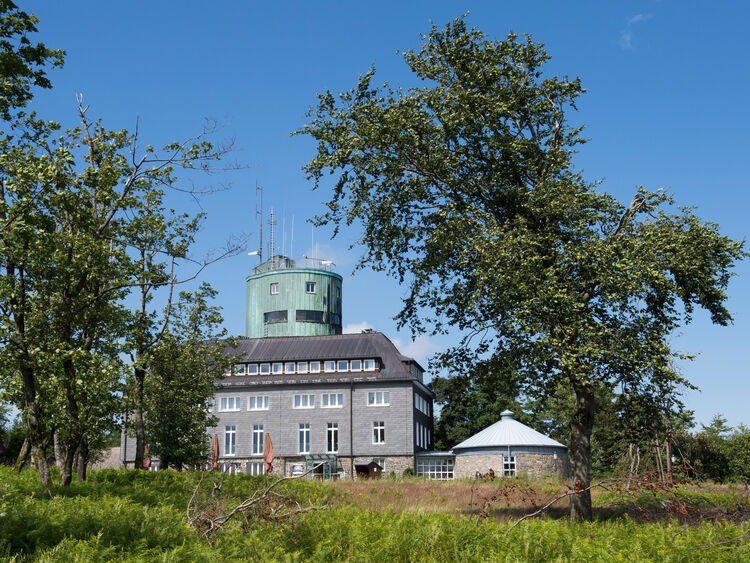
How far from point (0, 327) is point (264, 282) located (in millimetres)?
55984

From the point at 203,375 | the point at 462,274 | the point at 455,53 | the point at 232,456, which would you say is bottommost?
the point at 232,456

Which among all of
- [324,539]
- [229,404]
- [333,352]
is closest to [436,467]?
[333,352]

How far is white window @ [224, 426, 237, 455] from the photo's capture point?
62.3m

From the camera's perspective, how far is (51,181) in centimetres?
1741

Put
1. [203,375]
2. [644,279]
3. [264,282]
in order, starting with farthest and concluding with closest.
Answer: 1. [264,282]
2. [203,375]
3. [644,279]

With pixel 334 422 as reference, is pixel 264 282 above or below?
above

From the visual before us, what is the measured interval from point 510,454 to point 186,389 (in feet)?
97.1

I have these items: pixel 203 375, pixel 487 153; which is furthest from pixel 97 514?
pixel 203 375

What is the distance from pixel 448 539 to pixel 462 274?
1192 centimetres

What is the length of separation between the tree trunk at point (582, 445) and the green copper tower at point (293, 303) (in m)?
52.2

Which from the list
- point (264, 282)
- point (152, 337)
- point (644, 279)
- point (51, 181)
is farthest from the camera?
point (264, 282)

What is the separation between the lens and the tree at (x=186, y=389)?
33781mm

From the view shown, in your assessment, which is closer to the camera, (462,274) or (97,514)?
(97,514)

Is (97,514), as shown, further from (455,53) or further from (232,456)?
(232,456)
